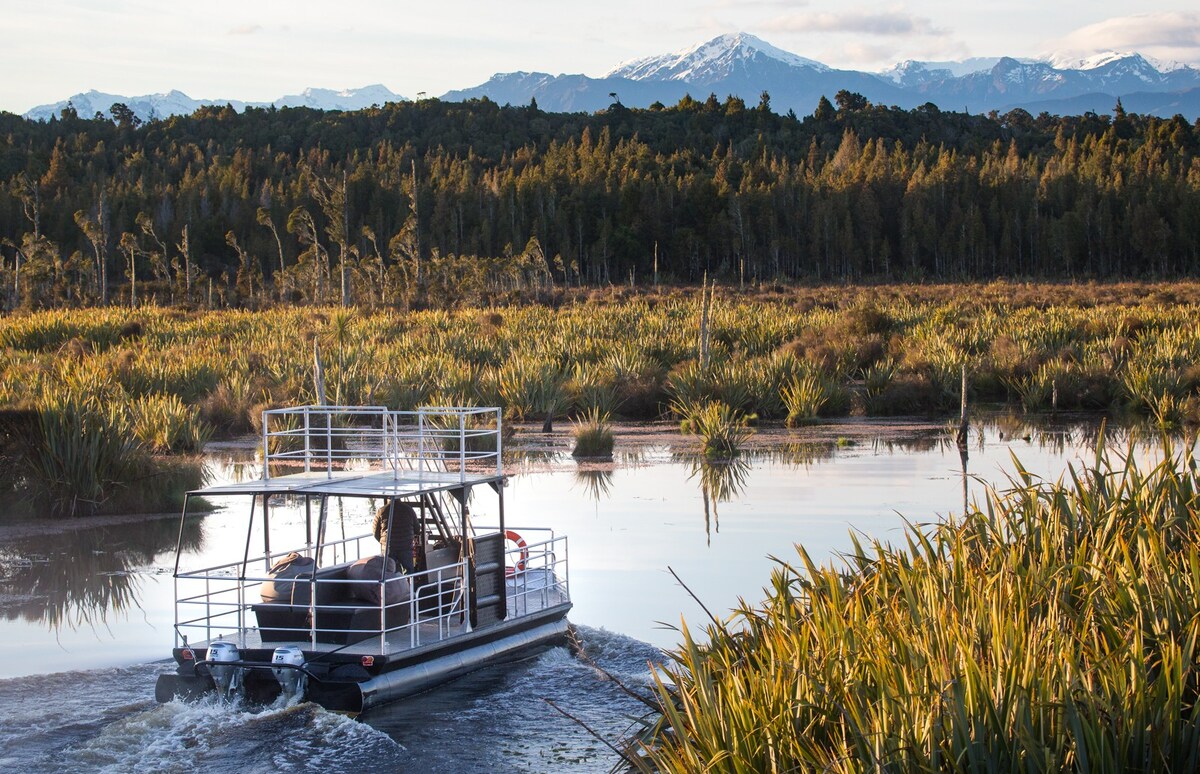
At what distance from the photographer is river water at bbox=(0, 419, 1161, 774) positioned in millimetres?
8711

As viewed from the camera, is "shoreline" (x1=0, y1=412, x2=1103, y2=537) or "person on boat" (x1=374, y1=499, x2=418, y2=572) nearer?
"person on boat" (x1=374, y1=499, x2=418, y2=572)

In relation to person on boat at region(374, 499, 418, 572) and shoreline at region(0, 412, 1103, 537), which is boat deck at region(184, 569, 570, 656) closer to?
person on boat at region(374, 499, 418, 572)

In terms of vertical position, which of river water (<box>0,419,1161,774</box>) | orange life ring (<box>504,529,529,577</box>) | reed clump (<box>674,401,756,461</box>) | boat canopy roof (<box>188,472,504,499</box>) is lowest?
river water (<box>0,419,1161,774</box>)

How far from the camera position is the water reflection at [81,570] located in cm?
1250

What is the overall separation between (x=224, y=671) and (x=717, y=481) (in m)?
10.9

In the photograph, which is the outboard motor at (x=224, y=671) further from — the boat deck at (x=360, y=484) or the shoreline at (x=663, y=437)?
the shoreline at (x=663, y=437)

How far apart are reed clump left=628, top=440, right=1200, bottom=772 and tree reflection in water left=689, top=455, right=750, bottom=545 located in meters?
7.44

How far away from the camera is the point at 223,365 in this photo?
3055 centimetres

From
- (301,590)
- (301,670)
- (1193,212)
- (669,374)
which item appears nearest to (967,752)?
(301,670)

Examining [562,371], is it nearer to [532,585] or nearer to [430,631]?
[532,585]

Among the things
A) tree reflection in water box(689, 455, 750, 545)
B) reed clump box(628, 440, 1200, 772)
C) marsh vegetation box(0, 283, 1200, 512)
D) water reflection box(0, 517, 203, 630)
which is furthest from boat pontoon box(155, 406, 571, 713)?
marsh vegetation box(0, 283, 1200, 512)

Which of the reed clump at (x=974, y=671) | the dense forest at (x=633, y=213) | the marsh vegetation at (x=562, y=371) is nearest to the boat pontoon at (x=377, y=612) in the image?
the reed clump at (x=974, y=671)

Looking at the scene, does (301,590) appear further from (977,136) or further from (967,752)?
(977,136)

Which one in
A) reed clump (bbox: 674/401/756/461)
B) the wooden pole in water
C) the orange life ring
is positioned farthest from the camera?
reed clump (bbox: 674/401/756/461)
